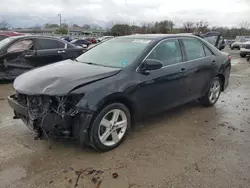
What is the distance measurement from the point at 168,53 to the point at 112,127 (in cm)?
168

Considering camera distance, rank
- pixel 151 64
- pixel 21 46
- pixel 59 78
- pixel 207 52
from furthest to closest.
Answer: pixel 21 46, pixel 207 52, pixel 151 64, pixel 59 78

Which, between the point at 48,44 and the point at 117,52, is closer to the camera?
the point at 117,52

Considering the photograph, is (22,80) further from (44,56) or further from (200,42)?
(44,56)

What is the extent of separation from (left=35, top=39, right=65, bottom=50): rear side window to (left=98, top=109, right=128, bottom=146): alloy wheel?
206 inches

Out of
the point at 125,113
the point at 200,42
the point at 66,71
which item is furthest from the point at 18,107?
the point at 200,42

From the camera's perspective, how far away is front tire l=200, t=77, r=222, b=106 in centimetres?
528

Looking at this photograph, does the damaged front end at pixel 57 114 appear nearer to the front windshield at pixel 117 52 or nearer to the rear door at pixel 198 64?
the front windshield at pixel 117 52

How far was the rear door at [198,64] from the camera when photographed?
4570 millimetres

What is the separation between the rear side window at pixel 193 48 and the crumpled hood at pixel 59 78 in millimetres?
1741

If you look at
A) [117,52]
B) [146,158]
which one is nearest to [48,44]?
[117,52]

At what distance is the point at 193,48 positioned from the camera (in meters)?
4.79

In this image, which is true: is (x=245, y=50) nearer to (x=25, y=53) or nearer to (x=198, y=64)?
(x=198, y=64)

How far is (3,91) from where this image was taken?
664 cm

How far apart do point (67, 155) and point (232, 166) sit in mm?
2108
